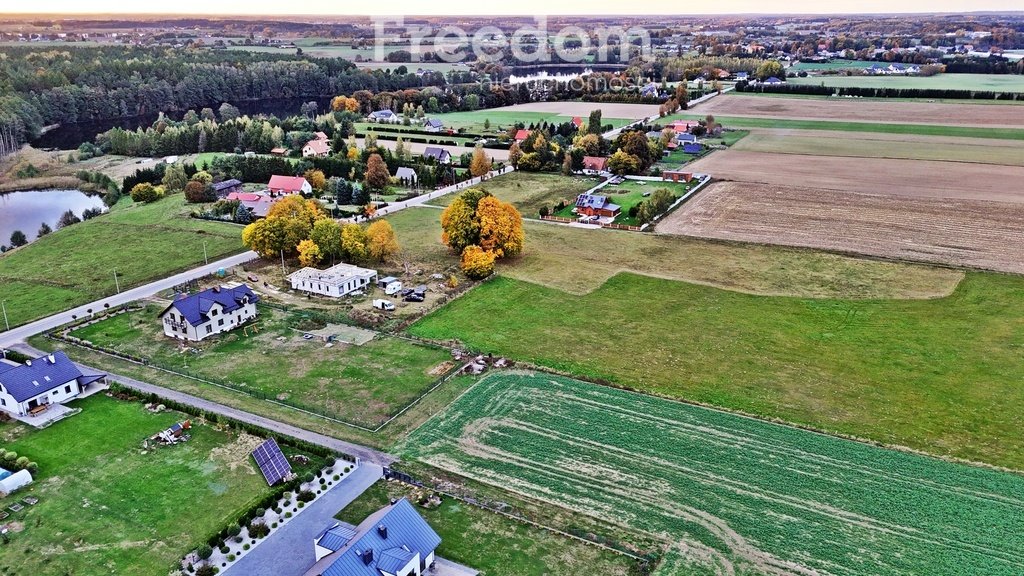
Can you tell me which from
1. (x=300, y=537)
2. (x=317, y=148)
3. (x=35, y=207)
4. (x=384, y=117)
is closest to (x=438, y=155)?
(x=317, y=148)

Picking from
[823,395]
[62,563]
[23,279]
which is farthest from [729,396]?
[23,279]

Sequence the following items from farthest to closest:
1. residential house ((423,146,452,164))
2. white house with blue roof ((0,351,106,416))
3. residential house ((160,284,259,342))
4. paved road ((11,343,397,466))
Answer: residential house ((423,146,452,164))
residential house ((160,284,259,342))
white house with blue roof ((0,351,106,416))
paved road ((11,343,397,466))

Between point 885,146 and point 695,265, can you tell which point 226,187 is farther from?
point 885,146

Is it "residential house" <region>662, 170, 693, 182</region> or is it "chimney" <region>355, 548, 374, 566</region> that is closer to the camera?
"chimney" <region>355, 548, 374, 566</region>

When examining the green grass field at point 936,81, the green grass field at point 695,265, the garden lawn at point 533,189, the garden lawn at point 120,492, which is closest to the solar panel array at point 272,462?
the garden lawn at point 120,492

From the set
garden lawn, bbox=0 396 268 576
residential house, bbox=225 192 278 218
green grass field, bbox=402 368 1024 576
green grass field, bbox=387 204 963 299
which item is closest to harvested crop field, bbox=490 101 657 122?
residential house, bbox=225 192 278 218

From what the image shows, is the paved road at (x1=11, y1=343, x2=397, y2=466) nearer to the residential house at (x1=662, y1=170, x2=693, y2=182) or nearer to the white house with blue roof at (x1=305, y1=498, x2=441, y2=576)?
the white house with blue roof at (x1=305, y1=498, x2=441, y2=576)

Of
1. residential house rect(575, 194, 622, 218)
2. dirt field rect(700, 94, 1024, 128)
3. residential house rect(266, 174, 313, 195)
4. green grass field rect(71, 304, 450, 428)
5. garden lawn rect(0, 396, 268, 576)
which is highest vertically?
dirt field rect(700, 94, 1024, 128)

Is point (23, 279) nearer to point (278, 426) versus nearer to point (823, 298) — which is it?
point (278, 426)
